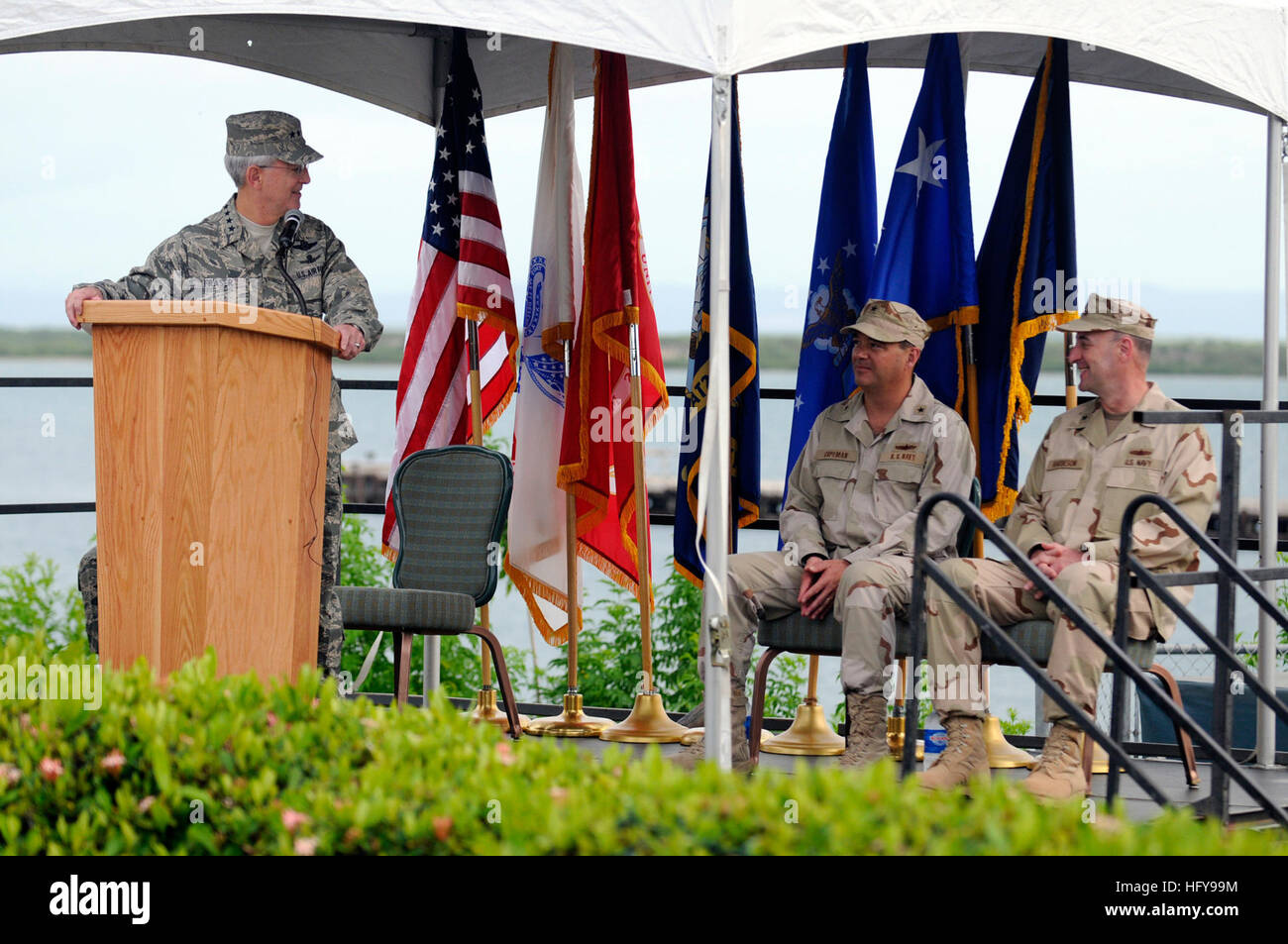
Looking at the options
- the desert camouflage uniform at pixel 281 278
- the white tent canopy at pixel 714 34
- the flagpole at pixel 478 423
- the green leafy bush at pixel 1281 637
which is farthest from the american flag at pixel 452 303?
the green leafy bush at pixel 1281 637

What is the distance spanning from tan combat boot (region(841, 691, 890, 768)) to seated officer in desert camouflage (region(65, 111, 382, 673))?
A: 5.32 feet

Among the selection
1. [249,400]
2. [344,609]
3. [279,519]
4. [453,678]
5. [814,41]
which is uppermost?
[814,41]

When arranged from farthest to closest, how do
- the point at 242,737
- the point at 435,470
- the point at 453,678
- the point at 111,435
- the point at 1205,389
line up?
the point at 1205,389
the point at 453,678
the point at 435,470
the point at 111,435
the point at 242,737

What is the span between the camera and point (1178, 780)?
5.38 meters

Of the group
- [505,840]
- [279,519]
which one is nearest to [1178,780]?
[279,519]

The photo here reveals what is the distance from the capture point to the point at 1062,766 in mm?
4473

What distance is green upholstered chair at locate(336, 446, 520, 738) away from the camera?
19.1ft

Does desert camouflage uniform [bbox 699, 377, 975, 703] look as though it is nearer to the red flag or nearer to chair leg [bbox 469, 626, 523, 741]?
the red flag

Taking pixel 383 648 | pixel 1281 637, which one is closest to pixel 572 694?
pixel 383 648

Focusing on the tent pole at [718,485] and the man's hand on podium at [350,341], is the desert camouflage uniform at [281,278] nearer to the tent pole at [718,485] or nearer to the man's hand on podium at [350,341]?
the man's hand on podium at [350,341]

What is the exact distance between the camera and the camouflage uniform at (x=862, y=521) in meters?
4.81

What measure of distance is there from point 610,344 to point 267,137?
1555 millimetres

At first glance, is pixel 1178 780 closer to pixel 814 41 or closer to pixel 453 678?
pixel 814 41
